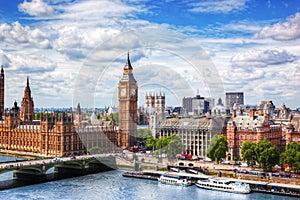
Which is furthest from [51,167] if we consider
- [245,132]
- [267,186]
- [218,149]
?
[245,132]

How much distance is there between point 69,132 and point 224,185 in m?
36.7

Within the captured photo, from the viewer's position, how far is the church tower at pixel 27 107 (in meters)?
104

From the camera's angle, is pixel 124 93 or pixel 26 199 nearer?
pixel 26 199

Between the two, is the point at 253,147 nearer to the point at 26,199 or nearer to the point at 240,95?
the point at 26,199

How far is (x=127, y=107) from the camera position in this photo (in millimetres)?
91125

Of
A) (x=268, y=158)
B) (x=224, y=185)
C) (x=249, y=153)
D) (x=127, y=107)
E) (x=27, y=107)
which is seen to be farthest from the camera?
(x=27, y=107)

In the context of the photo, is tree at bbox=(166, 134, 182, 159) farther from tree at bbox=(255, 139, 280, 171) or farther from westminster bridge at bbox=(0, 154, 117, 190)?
tree at bbox=(255, 139, 280, 171)

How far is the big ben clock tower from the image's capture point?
8975 cm

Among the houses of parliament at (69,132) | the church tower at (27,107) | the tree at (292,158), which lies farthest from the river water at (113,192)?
the church tower at (27,107)

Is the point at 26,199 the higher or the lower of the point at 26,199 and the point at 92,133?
the lower

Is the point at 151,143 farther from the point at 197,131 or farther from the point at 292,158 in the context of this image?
the point at 292,158

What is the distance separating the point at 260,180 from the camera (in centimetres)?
5362

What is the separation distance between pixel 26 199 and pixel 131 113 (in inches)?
1909

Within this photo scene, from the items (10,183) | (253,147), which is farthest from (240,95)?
(10,183)
